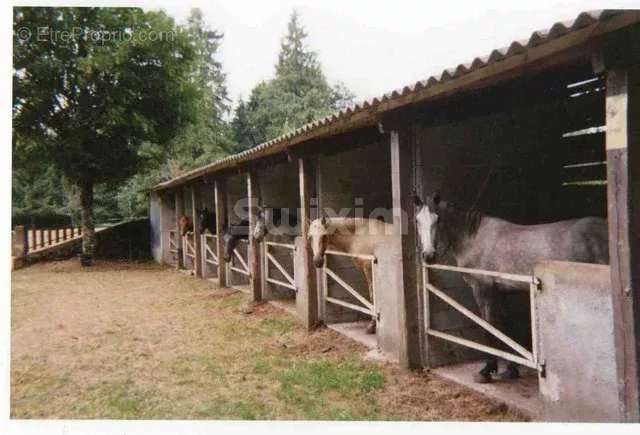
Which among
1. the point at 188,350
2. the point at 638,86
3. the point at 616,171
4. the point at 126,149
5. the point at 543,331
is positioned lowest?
the point at 188,350

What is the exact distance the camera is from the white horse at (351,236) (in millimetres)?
6309

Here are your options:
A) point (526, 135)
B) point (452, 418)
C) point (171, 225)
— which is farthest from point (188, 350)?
point (171, 225)

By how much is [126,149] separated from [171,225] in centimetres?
340

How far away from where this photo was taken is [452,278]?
486 cm

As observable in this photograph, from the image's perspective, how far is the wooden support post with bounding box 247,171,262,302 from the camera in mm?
8875

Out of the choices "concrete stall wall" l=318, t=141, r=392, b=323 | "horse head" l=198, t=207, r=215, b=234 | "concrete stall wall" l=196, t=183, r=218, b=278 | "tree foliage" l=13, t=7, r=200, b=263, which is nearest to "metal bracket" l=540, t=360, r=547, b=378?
"concrete stall wall" l=318, t=141, r=392, b=323

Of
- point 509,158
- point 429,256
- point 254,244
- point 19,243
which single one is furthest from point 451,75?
point 19,243

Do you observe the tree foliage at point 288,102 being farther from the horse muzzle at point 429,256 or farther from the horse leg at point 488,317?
the horse leg at point 488,317

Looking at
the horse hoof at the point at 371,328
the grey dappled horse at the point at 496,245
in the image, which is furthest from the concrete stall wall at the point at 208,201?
the grey dappled horse at the point at 496,245

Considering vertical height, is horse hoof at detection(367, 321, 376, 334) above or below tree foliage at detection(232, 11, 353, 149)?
below

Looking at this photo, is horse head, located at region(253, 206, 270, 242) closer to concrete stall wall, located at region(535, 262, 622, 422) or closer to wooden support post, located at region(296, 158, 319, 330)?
wooden support post, located at region(296, 158, 319, 330)

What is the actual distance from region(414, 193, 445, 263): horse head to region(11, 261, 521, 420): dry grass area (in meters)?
1.23

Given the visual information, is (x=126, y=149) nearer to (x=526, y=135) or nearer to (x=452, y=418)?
(x=526, y=135)

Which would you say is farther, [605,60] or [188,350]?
[188,350]
